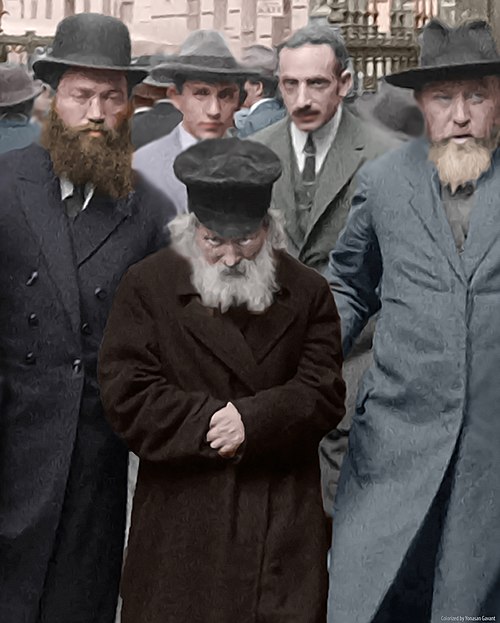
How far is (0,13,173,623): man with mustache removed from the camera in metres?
3.92

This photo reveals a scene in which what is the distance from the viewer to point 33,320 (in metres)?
3.90

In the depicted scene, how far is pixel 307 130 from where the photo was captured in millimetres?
4285

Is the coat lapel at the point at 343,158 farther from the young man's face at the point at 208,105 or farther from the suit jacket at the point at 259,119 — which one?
the young man's face at the point at 208,105

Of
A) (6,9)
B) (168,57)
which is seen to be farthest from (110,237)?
(6,9)

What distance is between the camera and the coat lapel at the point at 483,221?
3.96 meters

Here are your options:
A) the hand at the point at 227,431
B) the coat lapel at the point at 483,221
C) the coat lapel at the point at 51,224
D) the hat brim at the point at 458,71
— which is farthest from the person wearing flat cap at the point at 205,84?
the hand at the point at 227,431

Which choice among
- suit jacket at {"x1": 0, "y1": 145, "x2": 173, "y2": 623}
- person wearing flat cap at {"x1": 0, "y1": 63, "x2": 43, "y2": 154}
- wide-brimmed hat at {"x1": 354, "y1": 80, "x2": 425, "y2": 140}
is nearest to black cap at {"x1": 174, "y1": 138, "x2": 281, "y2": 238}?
suit jacket at {"x1": 0, "y1": 145, "x2": 173, "y2": 623}

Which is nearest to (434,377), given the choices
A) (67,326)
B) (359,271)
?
(359,271)

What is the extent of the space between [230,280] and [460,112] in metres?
0.92

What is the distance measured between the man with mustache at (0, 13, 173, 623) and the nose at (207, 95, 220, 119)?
292mm

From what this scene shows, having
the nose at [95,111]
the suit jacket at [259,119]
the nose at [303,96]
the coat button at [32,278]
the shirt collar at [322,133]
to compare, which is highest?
the nose at [95,111]

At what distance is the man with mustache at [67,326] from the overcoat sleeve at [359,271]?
600 millimetres

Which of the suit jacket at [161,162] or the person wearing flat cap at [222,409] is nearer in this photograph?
the person wearing flat cap at [222,409]

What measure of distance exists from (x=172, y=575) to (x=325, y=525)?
51 centimetres
